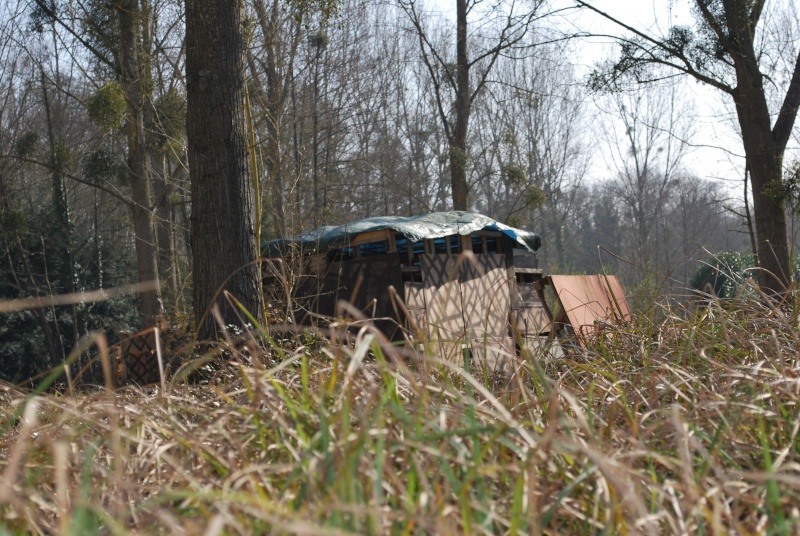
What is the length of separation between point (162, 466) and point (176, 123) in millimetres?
12126

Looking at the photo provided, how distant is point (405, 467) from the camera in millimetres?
1128

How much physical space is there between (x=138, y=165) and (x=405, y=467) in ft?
46.4

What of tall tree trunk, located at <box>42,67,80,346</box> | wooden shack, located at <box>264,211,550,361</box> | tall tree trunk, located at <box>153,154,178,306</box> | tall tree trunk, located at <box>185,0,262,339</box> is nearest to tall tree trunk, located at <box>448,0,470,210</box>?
tall tree trunk, located at <box>153,154,178,306</box>

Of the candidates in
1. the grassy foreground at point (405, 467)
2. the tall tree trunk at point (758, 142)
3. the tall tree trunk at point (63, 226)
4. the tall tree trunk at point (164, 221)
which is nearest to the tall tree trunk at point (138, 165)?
the tall tree trunk at point (164, 221)

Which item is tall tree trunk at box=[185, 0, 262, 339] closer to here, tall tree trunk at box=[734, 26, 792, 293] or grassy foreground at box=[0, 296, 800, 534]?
grassy foreground at box=[0, 296, 800, 534]

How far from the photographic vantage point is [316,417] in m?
1.23

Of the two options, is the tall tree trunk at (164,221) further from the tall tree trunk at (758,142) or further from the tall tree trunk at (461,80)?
the tall tree trunk at (758,142)

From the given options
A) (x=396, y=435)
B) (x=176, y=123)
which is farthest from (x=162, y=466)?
(x=176, y=123)

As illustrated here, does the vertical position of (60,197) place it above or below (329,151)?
below

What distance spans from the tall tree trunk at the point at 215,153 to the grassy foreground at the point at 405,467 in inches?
158

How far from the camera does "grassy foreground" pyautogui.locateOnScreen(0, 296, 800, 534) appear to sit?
0.87 meters

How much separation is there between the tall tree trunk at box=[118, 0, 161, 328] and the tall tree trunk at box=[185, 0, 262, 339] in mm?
7761

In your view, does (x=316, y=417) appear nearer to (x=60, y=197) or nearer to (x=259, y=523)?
(x=259, y=523)

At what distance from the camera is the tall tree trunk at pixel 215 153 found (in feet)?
18.2
